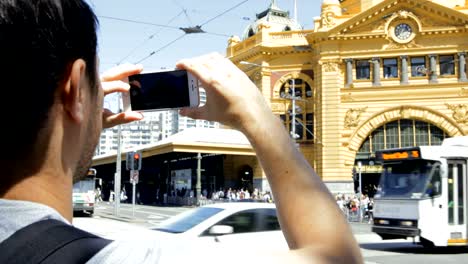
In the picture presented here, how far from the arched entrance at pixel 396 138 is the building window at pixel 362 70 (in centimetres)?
417

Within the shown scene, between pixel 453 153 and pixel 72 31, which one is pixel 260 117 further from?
pixel 453 153

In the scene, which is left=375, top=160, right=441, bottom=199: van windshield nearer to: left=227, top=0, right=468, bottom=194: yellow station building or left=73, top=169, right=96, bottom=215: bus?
left=73, top=169, right=96, bottom=215: bus

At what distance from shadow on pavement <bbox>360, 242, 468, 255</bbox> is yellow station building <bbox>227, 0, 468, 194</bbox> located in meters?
22.5

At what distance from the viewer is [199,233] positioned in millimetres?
8977

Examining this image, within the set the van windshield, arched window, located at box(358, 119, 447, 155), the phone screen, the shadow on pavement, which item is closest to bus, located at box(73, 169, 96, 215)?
the shadow on pavement

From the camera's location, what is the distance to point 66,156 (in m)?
1.12

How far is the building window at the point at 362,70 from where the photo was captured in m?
43.3

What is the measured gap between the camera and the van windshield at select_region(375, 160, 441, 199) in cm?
1562

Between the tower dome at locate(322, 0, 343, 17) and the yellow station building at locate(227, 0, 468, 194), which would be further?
the tower dome at locate(322, 0, 343, 17)

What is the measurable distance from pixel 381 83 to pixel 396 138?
4391 millimetres

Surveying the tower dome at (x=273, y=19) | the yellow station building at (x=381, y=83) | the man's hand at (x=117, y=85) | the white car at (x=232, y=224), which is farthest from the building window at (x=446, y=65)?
the man's hand at (x=117, y=85)

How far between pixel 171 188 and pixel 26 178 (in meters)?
52.9

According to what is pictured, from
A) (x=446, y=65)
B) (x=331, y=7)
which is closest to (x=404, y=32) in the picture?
(x=446, y=65)

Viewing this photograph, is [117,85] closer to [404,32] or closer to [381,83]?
[381,83]
